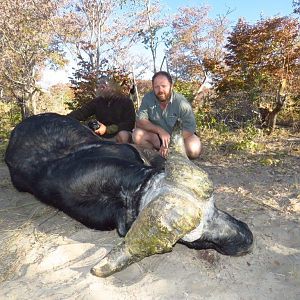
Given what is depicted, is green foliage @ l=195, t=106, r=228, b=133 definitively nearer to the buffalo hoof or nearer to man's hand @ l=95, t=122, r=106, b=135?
man's hand @ l=95, t=122, r=106, b=135

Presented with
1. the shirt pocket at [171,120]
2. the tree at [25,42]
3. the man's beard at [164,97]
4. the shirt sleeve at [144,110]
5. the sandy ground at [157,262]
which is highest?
the tree at [25,42]

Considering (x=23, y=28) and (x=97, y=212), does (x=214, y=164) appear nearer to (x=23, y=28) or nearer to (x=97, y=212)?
(x=97, y=212)

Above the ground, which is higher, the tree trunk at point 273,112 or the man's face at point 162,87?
the man's face at point 162,87

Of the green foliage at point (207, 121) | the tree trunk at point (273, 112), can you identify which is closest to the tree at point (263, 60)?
the tree trunk at point (273, 112)

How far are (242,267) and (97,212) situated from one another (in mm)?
1070

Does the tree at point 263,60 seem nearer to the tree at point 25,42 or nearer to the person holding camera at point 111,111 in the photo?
the person holding camera at point 111,111

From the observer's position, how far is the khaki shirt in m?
4.29

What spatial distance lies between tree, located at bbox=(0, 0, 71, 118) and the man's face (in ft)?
18.7

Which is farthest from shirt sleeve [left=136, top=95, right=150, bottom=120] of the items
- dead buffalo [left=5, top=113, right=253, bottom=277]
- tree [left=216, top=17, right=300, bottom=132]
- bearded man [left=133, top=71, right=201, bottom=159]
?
tree [left=216, top=17, right=300, bottom=132]

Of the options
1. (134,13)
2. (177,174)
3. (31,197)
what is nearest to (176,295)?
(177,174)

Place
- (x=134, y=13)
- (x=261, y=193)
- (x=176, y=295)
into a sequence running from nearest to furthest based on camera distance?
(x=176, y=295)
(x=261, y=193)
(x=134, y=13)

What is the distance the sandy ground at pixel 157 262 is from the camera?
236cm

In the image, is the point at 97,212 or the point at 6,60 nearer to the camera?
the point at 97,212

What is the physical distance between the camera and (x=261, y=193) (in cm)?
373
